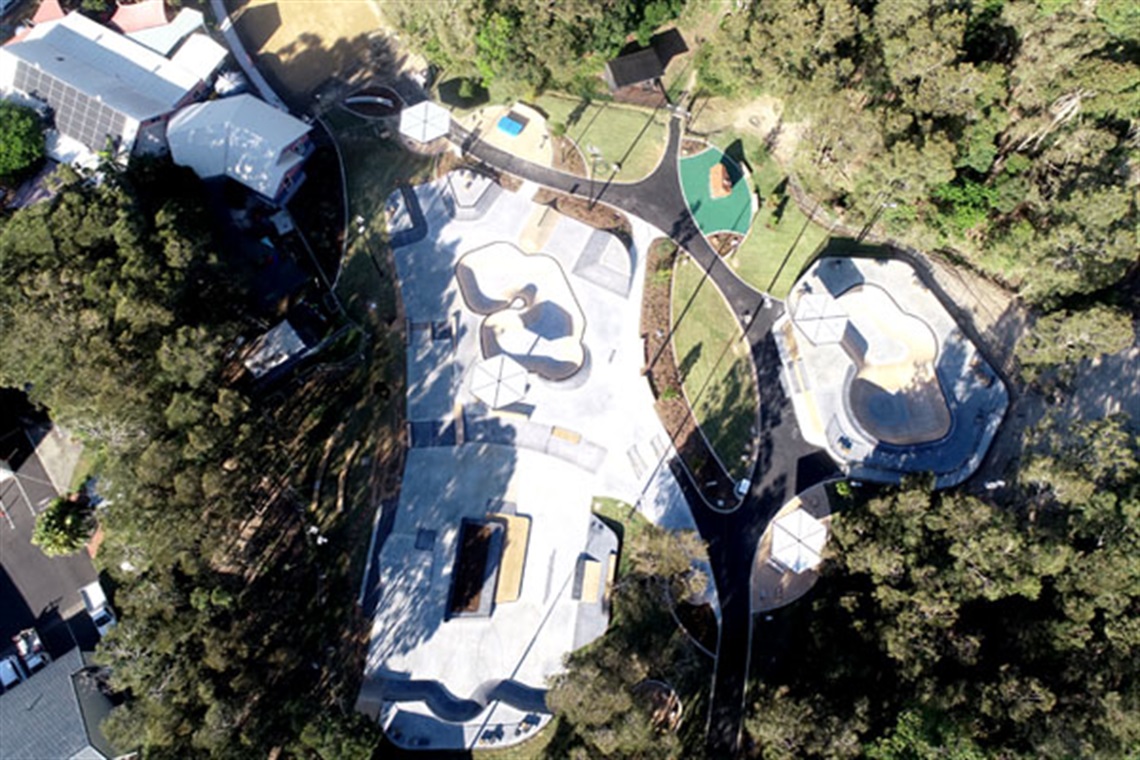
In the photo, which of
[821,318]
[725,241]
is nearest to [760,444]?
[821,318]

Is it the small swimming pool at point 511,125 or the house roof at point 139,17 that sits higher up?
the house roof at point 139,17

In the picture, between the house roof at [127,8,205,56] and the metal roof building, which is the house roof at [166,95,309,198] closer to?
the metal roof building

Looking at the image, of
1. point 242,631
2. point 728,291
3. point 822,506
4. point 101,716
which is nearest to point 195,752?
point 242,631

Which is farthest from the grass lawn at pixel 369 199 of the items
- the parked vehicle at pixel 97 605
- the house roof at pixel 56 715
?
the house roof at pixel 56 715

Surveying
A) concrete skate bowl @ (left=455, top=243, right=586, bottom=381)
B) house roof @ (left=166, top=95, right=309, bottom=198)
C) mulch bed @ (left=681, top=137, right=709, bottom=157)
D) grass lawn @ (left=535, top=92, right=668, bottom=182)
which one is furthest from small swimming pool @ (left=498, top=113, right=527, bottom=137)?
house roof @ (left=166, top=95, right=309, bottom=198)

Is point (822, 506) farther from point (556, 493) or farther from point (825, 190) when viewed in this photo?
point (825, 190)

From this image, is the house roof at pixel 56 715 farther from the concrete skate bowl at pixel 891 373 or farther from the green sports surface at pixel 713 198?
the concrete skate bowl at pixel 891 373
